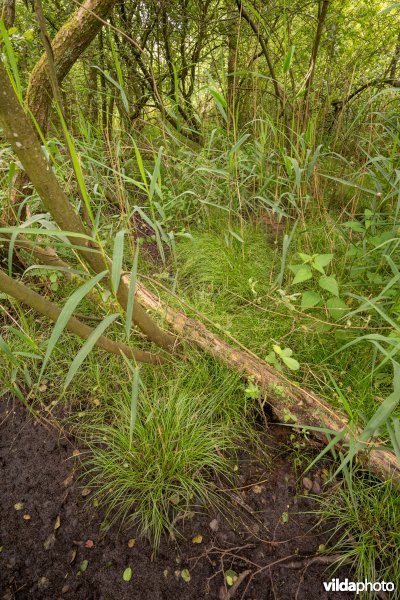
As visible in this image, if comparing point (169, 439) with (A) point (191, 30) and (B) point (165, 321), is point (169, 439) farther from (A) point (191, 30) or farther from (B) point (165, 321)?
(A) point (191, 30)

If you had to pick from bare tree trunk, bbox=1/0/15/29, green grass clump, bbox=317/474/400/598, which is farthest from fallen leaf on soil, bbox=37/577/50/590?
bare tree trunk, bbox=1/0/15/29

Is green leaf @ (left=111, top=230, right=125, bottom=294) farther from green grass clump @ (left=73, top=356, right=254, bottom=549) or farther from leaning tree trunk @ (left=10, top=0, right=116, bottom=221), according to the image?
leaning tree trunk @ (left=10, top=0, right=116, bottom=221)

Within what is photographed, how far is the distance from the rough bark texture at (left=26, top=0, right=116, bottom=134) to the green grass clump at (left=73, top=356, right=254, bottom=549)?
1567 mm

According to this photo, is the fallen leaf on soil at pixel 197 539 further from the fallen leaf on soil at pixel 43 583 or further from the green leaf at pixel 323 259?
the green leaf at pixel 323 259

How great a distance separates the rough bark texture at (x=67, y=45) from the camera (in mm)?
1705

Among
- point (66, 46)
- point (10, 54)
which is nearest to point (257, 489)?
point (10, 54)

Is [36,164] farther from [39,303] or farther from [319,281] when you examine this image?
[319,281]

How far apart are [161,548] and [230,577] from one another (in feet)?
0.78

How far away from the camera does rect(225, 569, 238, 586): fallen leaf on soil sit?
105 cm

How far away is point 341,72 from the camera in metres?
1.88

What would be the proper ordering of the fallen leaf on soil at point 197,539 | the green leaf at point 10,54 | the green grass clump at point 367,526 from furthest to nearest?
1. the fallen leaf on soil at point 197,539
2. the green grass clump at point 367,526
3. the green leaf at point 10,54

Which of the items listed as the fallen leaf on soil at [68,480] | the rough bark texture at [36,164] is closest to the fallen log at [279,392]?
the rough bark texture at [36,164]

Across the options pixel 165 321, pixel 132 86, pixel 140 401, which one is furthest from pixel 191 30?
pixel 140 401

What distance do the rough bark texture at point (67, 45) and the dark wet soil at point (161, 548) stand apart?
181cm
